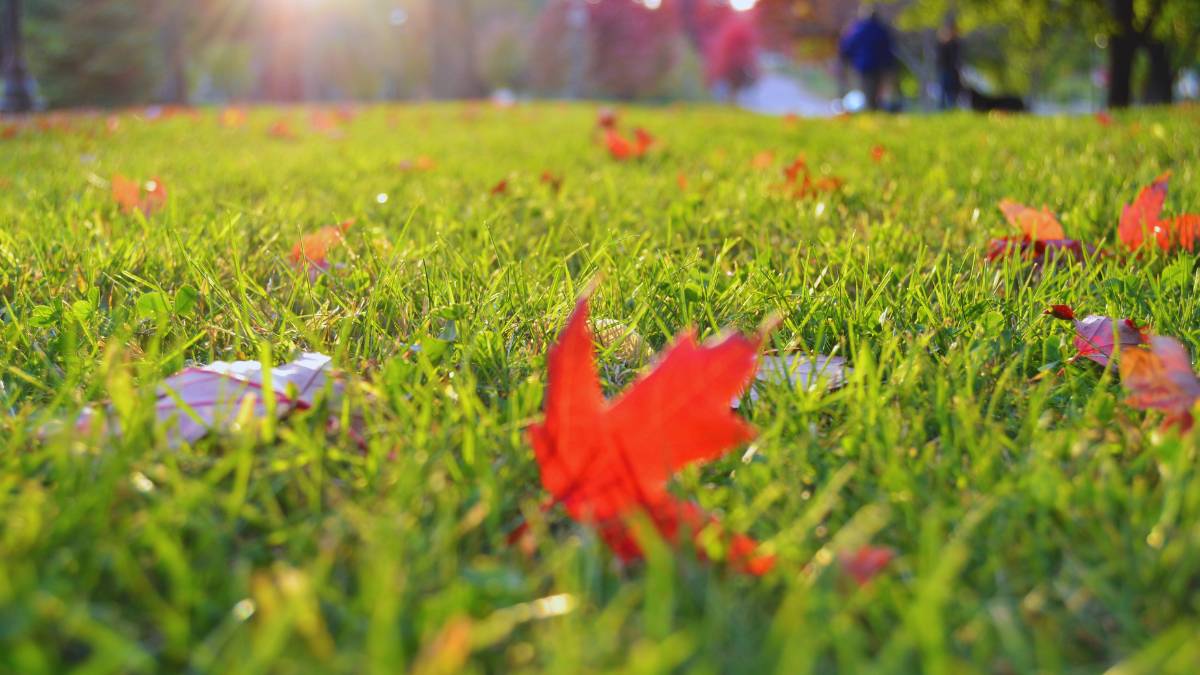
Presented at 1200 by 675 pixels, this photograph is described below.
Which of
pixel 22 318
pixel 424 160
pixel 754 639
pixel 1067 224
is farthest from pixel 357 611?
pixel 424 160

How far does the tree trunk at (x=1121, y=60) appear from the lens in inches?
463

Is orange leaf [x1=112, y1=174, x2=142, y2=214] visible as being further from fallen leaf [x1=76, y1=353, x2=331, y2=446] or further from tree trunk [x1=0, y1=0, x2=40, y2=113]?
tree trunk [x1=0, y1=0, x2=40, y2=113]

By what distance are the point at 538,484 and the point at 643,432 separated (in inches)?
7.7

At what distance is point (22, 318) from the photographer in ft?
4.86

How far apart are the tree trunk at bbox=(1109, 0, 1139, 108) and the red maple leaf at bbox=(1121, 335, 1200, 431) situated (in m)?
12.6

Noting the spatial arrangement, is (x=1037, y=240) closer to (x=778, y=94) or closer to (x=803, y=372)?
(x=803, y=372)

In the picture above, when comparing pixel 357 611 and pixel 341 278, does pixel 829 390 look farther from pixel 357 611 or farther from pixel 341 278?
pixel 341 278

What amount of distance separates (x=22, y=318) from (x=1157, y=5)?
1405 cm

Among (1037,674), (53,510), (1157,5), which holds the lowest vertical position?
(1037,674)

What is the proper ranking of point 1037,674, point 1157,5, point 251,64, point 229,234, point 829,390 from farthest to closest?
point 251,64, point 1157,5, point 229,234, point 829,390, point 1037,674

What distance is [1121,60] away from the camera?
12523 mm

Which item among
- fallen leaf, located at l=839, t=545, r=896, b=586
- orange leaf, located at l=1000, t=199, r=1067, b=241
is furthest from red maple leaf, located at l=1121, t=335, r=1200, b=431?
orange leaf, located at l=1000, t=199, r=1067, b=241

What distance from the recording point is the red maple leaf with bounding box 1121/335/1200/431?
1055mm

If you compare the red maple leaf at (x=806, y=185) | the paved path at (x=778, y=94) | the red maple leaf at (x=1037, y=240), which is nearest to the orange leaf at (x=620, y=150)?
the red maple leaf at (x=806, y=185)
